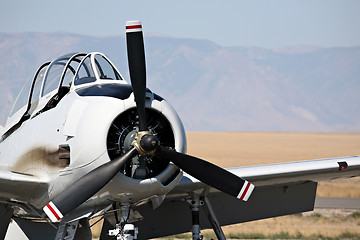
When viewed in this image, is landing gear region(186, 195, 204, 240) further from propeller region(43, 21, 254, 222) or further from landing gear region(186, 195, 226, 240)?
propeller region(43, 21, 254, 222)

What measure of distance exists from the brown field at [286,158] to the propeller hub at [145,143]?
9.64m

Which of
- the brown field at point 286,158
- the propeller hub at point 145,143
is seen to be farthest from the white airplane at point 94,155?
the brown field at point 286,158

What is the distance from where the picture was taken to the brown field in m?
18.2

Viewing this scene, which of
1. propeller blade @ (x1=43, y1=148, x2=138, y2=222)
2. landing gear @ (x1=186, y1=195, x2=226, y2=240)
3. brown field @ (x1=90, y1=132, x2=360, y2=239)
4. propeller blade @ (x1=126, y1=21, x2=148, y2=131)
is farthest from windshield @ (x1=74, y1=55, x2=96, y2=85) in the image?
brown field @ (x1=90, y1=132, x2=360, y2=239)

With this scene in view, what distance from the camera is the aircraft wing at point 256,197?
10688 millimetres

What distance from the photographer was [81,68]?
8961 millimetres

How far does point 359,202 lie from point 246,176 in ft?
56.5

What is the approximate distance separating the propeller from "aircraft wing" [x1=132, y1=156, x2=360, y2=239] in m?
1.55

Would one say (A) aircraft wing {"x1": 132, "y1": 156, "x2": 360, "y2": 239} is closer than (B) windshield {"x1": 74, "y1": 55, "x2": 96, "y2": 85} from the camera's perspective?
No

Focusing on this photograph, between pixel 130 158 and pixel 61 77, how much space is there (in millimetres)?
2089

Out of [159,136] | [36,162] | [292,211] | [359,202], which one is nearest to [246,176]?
[292,211]

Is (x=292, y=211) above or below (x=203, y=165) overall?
below

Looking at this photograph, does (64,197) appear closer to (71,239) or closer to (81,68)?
(71,239)

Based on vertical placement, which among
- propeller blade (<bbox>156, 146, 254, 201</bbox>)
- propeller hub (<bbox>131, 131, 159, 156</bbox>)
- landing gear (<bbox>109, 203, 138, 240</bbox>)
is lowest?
landing gear (<bbox>109, 203, 138, 240</bbox>)
